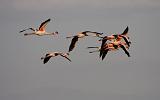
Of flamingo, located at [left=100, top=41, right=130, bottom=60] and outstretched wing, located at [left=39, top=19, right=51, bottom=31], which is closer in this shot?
flamingo, located at [left=100, top=41, right=130, bottom=60]

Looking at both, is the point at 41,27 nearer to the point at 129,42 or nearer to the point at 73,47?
the point at 73,47

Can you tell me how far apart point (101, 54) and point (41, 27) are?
7774 mm

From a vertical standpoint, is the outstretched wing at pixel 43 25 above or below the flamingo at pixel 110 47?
above

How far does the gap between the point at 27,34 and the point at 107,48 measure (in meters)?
7.78

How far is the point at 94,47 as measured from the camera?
56.9 meters

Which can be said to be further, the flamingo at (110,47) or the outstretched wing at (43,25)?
the outstretched wing at (43,25)

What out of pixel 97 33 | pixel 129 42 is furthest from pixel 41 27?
pixel 129 42

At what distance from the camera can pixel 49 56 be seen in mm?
58125

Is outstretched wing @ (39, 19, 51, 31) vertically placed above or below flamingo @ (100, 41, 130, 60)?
above

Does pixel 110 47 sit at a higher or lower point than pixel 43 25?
lower

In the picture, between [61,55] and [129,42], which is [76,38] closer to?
[61,55]

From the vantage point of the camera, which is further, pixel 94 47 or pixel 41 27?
pixel 41 27

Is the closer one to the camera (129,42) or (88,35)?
(129,42)

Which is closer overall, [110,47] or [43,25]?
[110,47]
